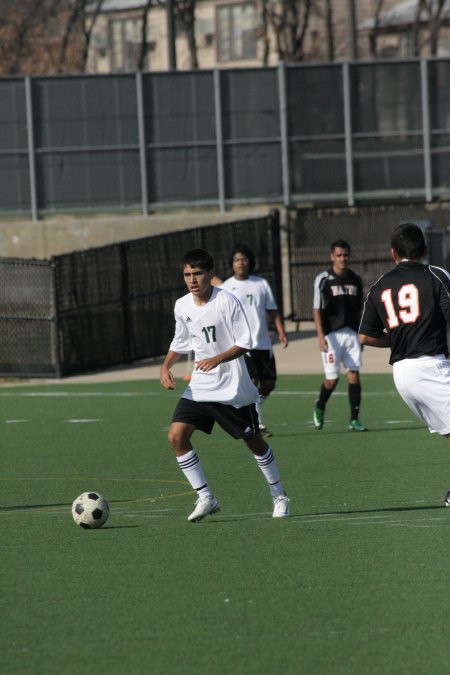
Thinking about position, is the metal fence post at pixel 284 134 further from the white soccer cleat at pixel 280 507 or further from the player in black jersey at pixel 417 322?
the player in black jersey at pixel 417 322

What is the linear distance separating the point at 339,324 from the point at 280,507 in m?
6.38

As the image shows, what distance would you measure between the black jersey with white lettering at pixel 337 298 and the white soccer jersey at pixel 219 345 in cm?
617

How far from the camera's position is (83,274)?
26266mm

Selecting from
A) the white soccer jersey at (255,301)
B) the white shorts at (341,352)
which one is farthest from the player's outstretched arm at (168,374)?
the white shorts at (341,352)

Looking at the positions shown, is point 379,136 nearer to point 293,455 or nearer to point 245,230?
point 245,230

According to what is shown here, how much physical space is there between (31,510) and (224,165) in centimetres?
2558

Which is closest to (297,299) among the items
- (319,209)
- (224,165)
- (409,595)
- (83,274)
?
(319,209)

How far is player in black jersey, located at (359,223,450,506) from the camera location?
390 inches

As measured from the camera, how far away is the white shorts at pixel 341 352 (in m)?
16.5

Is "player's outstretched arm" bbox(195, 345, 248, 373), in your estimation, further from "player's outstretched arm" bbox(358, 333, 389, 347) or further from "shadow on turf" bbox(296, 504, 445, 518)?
"shadow on turf" bbox(296, 504, 445, 518)

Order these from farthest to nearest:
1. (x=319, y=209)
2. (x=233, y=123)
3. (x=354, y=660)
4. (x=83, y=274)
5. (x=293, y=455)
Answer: (x=233, y=123) < (x=319, y=209) < (x=83, y=274) < (x=293, y=455) < (x=354, y=660)

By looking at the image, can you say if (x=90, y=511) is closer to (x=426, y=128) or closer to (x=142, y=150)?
(x=142, y=150)

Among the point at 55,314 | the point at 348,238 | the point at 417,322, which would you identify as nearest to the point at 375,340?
the point at 417,322

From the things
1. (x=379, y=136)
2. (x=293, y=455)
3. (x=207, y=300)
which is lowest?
(x=293, y=455)
